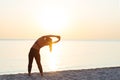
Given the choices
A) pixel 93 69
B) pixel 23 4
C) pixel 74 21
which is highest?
pixel 23 4

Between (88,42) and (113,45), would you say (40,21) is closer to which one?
(88,42)

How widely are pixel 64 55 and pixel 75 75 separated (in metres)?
0.54

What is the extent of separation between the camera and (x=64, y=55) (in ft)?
7.91

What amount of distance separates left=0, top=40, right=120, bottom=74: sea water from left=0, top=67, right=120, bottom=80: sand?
0.39 ft

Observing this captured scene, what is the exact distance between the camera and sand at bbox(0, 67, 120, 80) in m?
1.81

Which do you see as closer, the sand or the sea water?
the sand

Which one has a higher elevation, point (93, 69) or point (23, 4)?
point (23, 4)

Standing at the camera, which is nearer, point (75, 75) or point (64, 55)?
point (75, 75)

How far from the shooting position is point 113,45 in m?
2.79

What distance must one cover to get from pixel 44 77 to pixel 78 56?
658 millimetres

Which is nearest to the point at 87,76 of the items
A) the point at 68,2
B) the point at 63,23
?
the point at 63,23

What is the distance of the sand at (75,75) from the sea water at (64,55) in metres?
0.12

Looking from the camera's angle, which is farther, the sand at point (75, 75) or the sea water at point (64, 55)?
the sea water at point (64, 55)

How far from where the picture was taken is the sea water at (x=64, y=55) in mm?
2133
